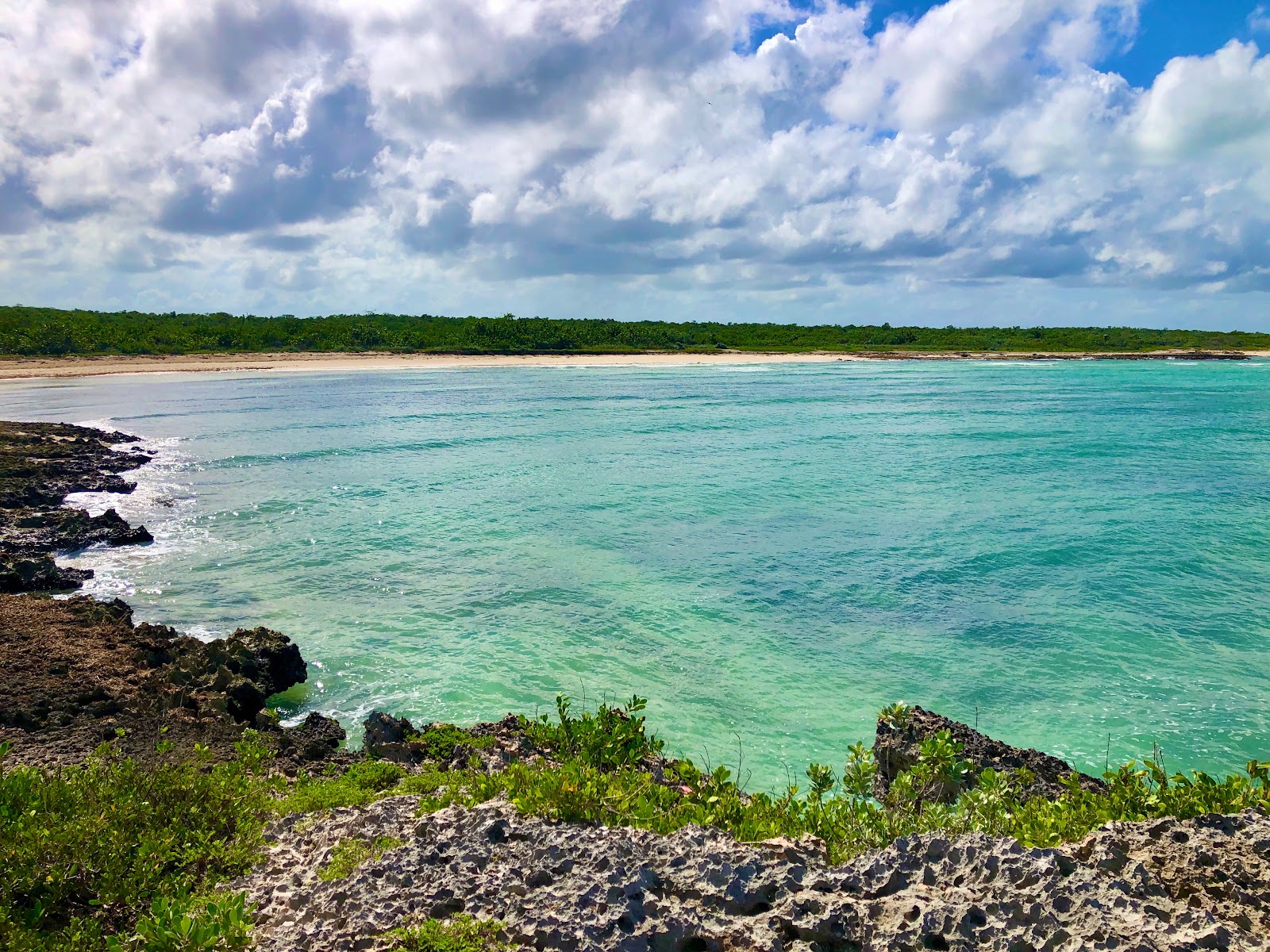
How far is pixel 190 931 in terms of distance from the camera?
413 centimetres

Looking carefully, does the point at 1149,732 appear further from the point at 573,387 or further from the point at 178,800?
the point at 573,387

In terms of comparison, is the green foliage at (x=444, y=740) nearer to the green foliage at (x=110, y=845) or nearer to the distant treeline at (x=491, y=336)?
the green foliage at (x=110, y=845)

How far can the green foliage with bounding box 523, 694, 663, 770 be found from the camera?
24.9 feet

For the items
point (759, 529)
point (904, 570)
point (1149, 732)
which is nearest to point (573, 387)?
point (759, 529)

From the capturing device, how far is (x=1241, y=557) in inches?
649

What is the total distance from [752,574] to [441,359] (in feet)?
276

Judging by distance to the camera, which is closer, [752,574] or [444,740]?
[444,740]

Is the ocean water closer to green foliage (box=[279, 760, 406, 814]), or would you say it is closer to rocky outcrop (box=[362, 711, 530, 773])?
rocky outcrop (box=[362, 711, 530, 773])

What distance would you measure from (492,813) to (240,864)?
1.75m

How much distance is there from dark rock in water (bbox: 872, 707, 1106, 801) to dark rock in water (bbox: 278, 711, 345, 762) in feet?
19.8

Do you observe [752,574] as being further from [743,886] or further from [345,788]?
[743,886]

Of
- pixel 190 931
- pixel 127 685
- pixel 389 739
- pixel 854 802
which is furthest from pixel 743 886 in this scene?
pixel 127 685

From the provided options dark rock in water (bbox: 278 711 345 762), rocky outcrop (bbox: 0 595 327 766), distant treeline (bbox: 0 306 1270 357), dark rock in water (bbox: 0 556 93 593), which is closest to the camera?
rocky outcrop (bbox: 0 595 327 766)

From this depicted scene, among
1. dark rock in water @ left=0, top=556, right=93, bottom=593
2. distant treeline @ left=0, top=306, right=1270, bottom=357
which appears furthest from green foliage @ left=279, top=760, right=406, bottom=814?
distant treeline @ left=0, top=306, right=1270, bottom=357
